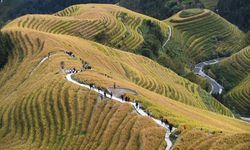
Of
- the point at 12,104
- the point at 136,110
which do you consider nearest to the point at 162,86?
the point at 12,104

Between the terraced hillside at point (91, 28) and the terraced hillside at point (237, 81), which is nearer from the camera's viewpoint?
the terraced hillside at point (91, 28)

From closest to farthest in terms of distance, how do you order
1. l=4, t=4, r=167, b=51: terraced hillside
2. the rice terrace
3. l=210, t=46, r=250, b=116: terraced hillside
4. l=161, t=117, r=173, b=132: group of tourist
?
the rice terrace → l=161, t=117, r=173, b=132: group of tourist → l=4, t=4, r=167, b=51: terraced hillside → l=210, t=46, r=250, b=116: terraced hillside

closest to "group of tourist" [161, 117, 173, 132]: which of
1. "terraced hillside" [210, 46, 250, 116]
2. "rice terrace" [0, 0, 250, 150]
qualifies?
"rice terrace" [0, 0, 250, 150]

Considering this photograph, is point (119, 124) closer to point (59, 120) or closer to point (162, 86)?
point (59, 120)

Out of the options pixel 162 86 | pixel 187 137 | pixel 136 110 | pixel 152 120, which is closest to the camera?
pixel 187 137

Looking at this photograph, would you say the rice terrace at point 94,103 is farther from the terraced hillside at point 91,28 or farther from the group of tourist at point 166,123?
the terraced hillside at point 91,28

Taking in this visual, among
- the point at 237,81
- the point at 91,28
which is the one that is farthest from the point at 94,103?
the point at 237,81

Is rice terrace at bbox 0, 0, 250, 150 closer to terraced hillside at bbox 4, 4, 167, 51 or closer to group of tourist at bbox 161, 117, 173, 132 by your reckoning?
group of tourist at bbox 161, 117, 173, 132

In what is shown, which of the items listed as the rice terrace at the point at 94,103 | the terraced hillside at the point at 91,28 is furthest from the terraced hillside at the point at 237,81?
the terraced hillside at the point at 91,28

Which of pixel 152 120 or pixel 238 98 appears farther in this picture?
pixel 238 98
